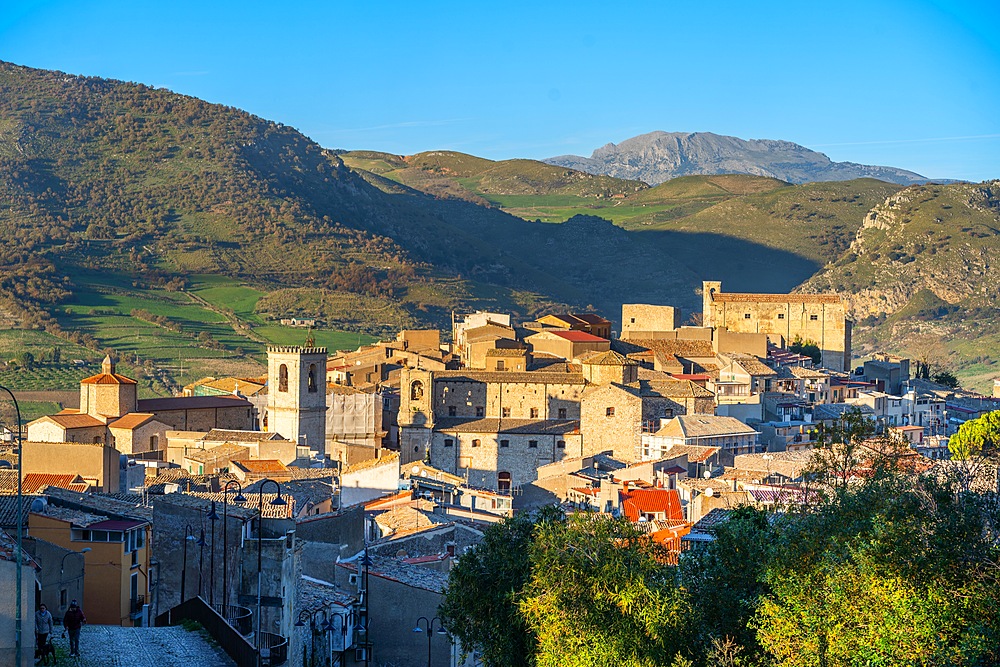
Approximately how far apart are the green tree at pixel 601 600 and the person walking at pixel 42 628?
21.4 ft

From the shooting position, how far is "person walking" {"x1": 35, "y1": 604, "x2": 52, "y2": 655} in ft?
50.3

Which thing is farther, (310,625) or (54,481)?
(54,481)

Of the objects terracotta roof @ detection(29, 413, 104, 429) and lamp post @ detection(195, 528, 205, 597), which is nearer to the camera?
lamp post @ detection(195, 528, 205, 597)

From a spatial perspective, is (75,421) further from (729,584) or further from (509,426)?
(729,584)

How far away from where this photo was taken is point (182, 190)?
463ft

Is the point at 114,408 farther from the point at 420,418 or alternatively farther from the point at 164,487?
the point at 164,487

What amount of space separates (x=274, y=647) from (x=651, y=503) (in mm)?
22168

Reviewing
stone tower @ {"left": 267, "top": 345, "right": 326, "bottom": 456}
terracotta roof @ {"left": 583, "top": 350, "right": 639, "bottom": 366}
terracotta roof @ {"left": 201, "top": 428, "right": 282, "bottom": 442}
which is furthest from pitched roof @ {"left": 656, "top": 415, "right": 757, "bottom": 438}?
terracotta roof @ {"left": 201, "top": 428, "right": 282, "bottom": 442}

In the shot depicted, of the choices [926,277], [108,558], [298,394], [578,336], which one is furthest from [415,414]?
[926,277]

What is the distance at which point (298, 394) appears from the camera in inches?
2242

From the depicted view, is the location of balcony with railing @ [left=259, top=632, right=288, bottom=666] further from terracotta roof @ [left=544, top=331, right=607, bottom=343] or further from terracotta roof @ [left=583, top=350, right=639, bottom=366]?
terracotta roof @ [left=544, top=331, right=607, bottom=343]

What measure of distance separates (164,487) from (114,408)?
2240 centimetres

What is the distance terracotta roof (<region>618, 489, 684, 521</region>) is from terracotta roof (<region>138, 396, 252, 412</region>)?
23343 mm

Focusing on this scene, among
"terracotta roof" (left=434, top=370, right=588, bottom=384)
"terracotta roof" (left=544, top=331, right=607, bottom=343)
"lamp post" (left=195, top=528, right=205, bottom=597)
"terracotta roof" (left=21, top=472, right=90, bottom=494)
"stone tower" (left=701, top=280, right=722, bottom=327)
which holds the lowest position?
"terracotta roof" (left=21, top=472, right=90, bottom=494)
